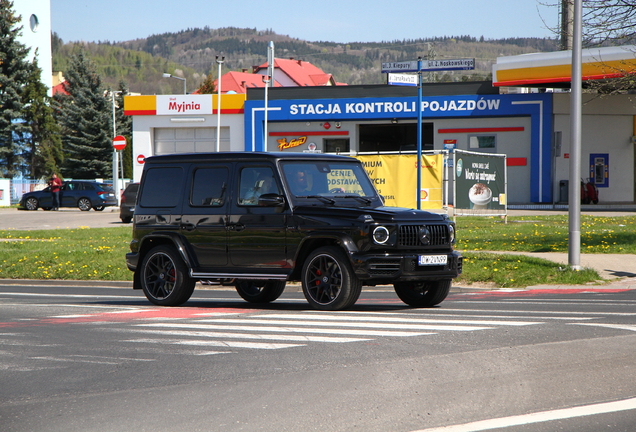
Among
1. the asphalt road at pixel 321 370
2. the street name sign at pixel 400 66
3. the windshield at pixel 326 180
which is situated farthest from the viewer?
the street name sign at pixel 400 66

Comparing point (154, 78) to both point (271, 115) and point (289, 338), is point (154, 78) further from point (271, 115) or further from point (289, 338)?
point (289, 338)

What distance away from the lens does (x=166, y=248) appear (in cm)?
1140

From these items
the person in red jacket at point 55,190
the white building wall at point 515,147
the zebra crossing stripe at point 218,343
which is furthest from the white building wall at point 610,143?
the zebra crossing stripe at point 218,343

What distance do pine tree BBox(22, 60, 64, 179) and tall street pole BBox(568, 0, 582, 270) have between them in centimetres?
5662

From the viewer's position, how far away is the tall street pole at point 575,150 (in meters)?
15.1

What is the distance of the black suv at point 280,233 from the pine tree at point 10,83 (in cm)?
A: 5547

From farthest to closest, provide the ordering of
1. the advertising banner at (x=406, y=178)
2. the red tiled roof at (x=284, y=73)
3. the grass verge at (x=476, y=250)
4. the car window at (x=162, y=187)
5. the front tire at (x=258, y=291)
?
the red tiled roof at (x=284, y=73) → the advertising banner at (x=406, y=178) → the grass verge at (x=476, y=250) → the front tire at (x=258, y=291) → the car window at (x=162, y=187)

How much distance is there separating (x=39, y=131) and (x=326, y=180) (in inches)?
2407

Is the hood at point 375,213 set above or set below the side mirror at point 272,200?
below

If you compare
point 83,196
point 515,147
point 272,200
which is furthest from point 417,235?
point 83,196

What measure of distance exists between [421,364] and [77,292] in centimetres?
1005

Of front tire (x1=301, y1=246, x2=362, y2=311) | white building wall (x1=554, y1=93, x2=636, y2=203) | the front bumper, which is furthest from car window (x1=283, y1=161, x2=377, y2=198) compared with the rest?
white building wall (x1=554, y1=93, x2=636, y2=203)

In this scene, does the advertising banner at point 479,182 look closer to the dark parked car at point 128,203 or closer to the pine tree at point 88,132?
the dark parked car at point 128,203

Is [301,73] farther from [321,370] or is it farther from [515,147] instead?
[321,370]
